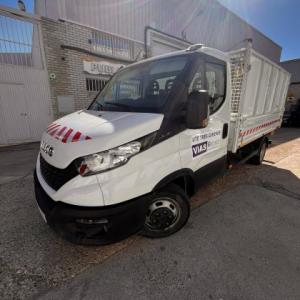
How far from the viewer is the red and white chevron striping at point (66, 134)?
5.63 ft

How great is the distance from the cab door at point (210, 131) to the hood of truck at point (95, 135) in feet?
1.70

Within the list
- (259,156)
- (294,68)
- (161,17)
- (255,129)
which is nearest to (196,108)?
(255,129)

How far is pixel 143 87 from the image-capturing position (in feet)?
8.06

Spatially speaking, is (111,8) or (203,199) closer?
(203,199)

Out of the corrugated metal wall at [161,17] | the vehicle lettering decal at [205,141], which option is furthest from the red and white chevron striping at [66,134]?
the corrugated metal wall at [161,17]

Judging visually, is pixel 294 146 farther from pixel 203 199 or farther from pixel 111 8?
pixel 111 8

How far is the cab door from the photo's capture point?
2.23 metres

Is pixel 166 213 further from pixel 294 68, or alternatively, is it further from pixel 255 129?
pixel 294 68

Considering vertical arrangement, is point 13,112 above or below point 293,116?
above

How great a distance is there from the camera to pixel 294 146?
24.0 feet

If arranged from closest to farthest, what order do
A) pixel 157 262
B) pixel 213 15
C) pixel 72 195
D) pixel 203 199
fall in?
pixel 72 195 < pixel 157 262 < pixel 203 199 < pixel 213 15

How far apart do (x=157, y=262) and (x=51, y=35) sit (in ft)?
26.5

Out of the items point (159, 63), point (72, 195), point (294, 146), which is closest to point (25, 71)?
point (159, 63)

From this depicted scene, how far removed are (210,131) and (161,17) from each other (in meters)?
9.61
